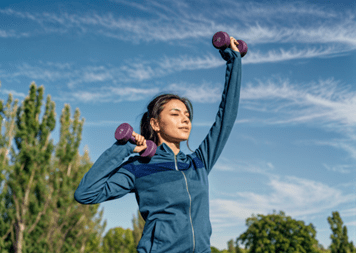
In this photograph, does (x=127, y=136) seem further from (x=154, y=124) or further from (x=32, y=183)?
(x=32, y=183)

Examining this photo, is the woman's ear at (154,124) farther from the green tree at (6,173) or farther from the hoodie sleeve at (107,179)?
the green tree at (6,173)

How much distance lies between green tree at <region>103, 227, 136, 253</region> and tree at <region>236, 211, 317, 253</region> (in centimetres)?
1648

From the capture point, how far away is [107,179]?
7.91ft

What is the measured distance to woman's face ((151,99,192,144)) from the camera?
2680 mm

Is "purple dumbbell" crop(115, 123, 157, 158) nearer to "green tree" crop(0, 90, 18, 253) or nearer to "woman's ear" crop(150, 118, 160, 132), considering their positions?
"woman's ear" crop(150, 118, 160, 132)

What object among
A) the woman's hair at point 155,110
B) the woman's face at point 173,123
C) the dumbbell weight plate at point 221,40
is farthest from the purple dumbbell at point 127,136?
the dumbbell weight plate at point 221,40

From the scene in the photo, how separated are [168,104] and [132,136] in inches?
21.2

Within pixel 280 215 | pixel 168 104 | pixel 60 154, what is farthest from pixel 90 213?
pixel 168 104

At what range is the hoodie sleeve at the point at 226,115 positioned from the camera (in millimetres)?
2648

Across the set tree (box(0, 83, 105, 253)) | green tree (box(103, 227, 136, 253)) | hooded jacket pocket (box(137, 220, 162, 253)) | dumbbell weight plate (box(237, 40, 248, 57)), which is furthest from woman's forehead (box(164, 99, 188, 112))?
green tree (box(103, 227, 136, 253))

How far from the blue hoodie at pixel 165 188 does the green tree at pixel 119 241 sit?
44.5 meters

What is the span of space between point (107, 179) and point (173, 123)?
0.68 metres

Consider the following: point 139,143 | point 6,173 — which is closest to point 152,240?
point 139,143

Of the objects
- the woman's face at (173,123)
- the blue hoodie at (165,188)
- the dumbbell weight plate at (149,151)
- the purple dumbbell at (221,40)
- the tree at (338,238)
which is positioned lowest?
the blue hoodie at (165,188)
